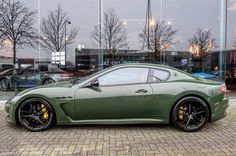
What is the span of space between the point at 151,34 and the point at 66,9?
336 centimetres

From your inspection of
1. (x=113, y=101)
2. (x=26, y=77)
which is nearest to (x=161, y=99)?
(x=113, y=101)

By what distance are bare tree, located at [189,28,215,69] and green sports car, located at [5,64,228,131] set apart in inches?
234

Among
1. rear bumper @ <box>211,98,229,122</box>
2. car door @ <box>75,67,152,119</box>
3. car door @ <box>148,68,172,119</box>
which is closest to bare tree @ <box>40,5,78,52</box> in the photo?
car door @ <box>75,67,152,119</box>

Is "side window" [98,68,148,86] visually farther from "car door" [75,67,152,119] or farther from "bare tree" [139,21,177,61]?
"bare tree" [139,21,177,61]

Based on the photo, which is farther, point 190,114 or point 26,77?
point 26,77

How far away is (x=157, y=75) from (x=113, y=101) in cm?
105

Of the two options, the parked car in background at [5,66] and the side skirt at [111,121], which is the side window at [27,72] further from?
the side skirt at [111,121]

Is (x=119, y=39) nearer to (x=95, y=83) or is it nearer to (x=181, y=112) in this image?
(x=95, y=83)

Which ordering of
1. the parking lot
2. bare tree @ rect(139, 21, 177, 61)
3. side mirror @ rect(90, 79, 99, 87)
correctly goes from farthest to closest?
bare tree @ rect(139, 21, 177, 61)
side mirror @ rect(90, 79, 99, 87)
the parking lot

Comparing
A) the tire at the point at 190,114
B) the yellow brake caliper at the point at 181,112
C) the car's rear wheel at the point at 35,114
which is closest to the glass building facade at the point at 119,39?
the car's rear wheel at the point at 35,114

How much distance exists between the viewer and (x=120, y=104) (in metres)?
6.34

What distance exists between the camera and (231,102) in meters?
9.91

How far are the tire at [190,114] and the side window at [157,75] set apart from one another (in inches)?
23.2

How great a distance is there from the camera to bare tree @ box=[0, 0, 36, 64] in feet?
37.8
